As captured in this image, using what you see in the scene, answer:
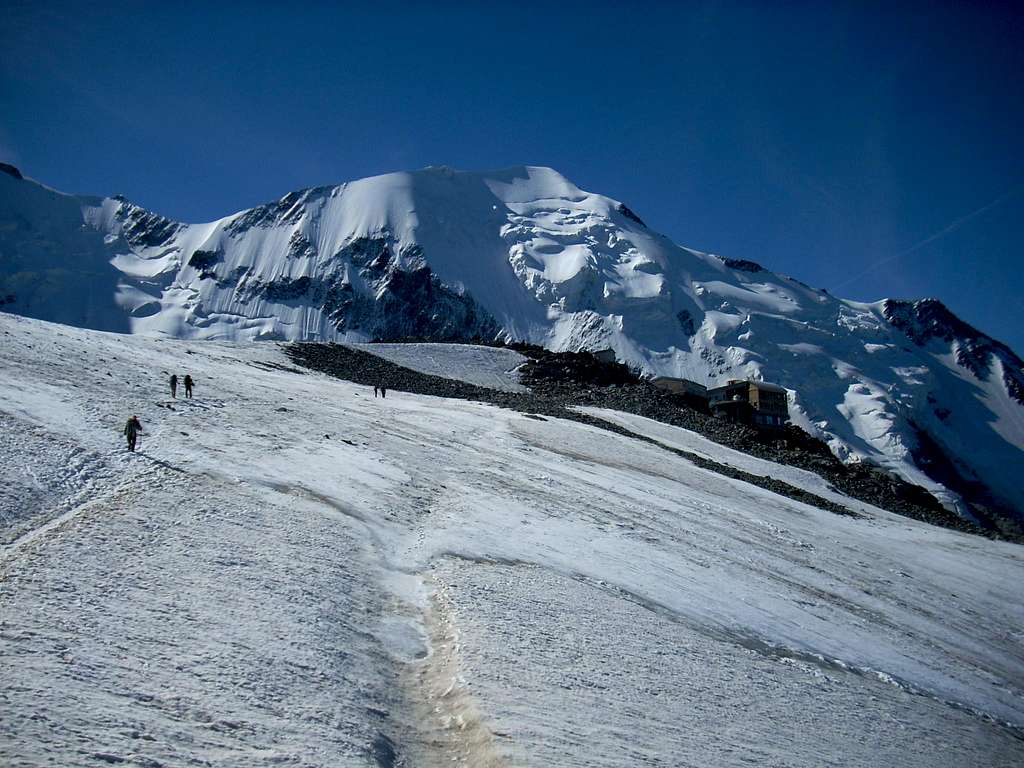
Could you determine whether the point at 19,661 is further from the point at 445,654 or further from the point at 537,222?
the point at 537,222

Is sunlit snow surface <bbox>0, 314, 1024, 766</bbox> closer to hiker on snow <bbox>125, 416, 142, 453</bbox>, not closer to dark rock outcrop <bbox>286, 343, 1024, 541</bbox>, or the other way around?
hiker on snow <bbox>125, 416, 142, 453</bbox>

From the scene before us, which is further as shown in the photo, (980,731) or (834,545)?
(834,545)

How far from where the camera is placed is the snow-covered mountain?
497ft

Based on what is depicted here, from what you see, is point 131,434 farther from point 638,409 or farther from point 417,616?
point 638,409

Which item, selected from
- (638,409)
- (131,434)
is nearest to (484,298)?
(638,409)

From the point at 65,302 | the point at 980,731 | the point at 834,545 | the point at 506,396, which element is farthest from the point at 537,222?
the point at 980,731

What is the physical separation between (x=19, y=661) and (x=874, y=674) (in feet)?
43.4

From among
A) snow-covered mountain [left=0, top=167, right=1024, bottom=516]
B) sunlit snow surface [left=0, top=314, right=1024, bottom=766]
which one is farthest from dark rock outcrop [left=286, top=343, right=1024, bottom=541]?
snow-covered mountain [left=0, top=167, right=1024, bottom=516]

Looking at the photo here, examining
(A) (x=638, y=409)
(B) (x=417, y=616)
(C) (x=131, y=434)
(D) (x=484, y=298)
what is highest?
(D) (x=484, y=298)

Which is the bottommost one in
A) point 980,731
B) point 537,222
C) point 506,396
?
point 980,731

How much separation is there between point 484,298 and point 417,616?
155419 mm

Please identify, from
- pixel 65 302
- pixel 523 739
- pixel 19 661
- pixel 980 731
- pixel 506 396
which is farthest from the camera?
pixel 65 302

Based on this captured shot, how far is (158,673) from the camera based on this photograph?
22.7 ft

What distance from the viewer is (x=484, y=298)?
16338 cm
